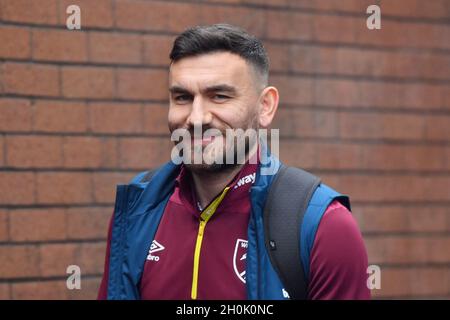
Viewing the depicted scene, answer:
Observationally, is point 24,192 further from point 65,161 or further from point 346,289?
point 346,289

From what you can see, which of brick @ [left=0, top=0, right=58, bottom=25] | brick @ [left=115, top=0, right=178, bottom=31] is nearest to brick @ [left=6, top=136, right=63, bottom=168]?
brick @ [left=0, top=0, right=58, bottom=25]

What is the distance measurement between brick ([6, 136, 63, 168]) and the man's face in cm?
133

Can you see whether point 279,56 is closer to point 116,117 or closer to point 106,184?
point 116,117

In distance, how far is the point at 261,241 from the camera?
2.56 meters

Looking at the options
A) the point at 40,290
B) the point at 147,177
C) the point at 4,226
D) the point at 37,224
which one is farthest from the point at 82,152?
the point at 147,177

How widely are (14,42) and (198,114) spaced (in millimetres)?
1612

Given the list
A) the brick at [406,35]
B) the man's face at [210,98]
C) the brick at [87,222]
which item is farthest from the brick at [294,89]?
the man's face at [210,98]

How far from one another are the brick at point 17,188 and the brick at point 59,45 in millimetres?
650

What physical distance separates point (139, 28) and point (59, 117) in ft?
2.28

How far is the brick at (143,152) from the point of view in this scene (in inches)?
160

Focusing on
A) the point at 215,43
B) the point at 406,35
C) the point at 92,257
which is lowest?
the point at 92,257

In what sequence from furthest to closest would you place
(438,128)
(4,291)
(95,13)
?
(438,128), (95,13), (4,291)

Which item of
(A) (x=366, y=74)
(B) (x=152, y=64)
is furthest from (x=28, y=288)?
(A) (x=366, y=74)

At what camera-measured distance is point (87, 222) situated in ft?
13.1
